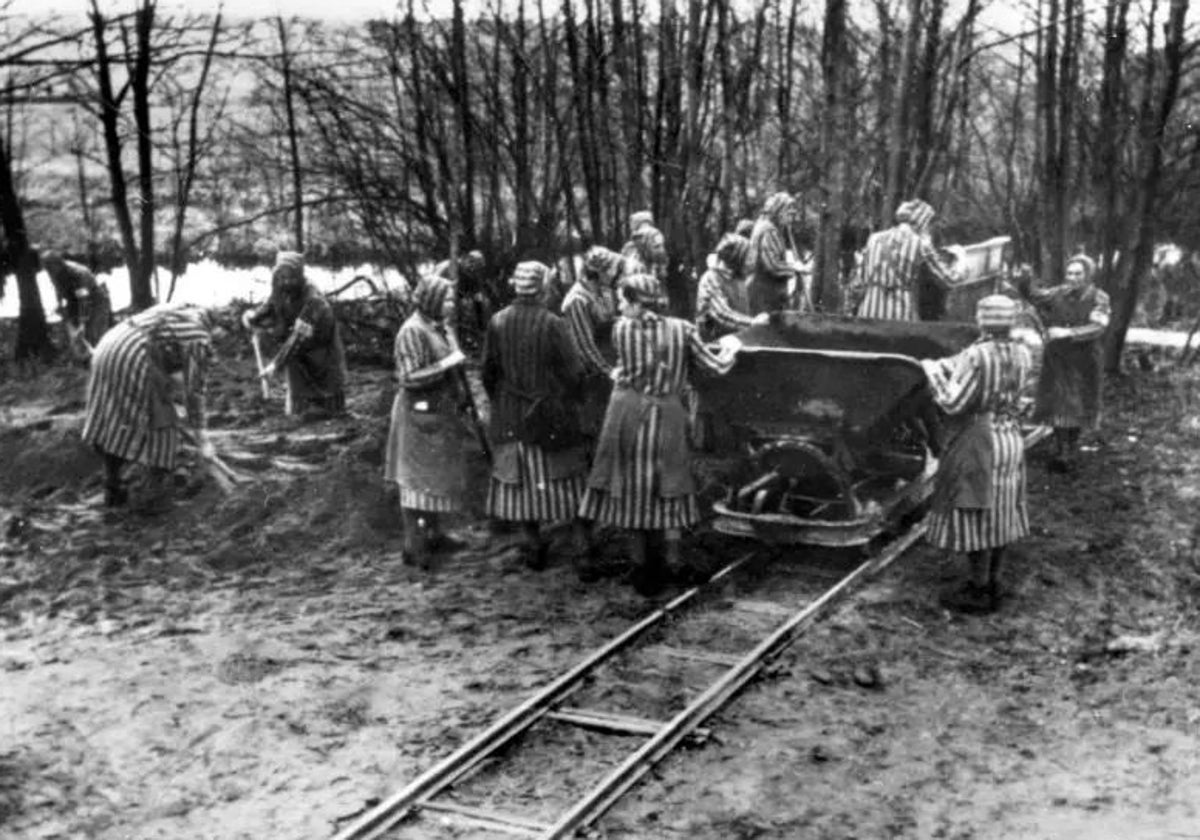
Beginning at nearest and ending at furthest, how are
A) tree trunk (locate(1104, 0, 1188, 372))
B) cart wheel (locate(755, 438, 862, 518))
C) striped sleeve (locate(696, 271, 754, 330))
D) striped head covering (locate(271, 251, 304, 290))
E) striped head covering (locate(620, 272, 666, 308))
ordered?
striped head covering (locate(620, 272, 666, 308))
cart wheel (locate(755, 438, 862, 518))
striped sleeve (locate(696, 271, 754, 330))
striped head covering (locate(271, 251, 304, 290))
tree trunk (locate(1104, 0, 1188, 372))

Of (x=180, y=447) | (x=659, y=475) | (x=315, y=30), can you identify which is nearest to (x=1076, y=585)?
(x=659, y=475)

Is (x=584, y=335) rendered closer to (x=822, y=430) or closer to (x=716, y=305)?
(x=822, y=430)

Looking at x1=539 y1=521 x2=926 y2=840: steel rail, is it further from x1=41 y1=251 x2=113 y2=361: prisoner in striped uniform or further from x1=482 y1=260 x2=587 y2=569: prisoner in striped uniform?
x1=41 y1=251 x2=113 y2=361: prisoner in striped uniform

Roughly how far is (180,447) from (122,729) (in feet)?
16.3

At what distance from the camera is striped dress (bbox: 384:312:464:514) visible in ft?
29.9

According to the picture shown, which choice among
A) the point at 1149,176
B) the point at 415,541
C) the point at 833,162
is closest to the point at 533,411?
the point at 415,541

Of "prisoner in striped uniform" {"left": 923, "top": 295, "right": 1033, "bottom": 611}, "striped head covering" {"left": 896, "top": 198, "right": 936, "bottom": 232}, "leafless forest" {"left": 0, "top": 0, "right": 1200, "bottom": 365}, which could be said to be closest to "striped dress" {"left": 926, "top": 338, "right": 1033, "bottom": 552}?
Result: "prisoner in striped uniform" {"left": 923, "top": 295, "right": 1033, "bottom": 611}

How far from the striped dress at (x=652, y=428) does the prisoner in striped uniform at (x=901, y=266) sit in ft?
11.6

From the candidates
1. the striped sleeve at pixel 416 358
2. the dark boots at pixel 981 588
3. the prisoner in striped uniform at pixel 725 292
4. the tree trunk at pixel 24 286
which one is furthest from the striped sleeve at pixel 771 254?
the tree trunk at pixel 24 286

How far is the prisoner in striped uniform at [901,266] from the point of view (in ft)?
39.3

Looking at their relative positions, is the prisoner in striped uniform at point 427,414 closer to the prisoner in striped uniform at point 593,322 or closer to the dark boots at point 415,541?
the dark boots at point 415,541

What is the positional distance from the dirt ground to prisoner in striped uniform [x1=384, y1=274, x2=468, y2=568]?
57 centimetres

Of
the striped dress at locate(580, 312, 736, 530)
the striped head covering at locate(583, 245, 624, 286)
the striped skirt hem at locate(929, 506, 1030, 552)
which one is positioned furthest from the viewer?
the striped head covering at locate(583, 245, 624, 286)

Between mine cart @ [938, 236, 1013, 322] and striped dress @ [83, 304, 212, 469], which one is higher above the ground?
mine cart @ [938, 236, 1013, 322]
